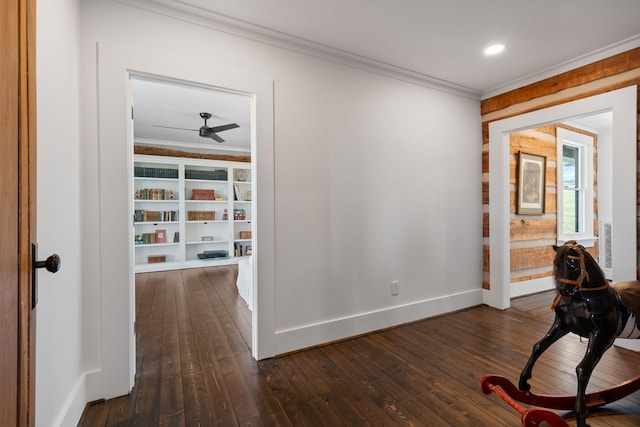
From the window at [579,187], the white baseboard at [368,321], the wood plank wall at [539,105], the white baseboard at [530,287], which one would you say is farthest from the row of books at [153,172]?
the window at [579,187]

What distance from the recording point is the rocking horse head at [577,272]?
4.93 ft

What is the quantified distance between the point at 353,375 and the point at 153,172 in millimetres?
5442

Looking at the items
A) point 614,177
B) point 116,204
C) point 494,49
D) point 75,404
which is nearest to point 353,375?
point 75,404

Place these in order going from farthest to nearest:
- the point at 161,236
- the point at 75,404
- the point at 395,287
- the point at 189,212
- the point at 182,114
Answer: the point at 189,212 → the point at 161,236 → the point at 182,114 → the point at 395,287 → the point at 75,404

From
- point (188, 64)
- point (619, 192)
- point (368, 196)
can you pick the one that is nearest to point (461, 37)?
point (368, 196)

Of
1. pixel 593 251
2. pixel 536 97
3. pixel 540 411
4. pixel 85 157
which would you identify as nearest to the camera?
pixel 540 411

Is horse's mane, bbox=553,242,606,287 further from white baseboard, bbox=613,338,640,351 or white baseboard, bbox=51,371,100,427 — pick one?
white baseboard, bbox=51,371,100,427

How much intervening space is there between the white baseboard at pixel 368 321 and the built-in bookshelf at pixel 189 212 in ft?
14.0

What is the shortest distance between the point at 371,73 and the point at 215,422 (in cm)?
297

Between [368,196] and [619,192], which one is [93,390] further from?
[619,192]

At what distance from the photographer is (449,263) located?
329 cm

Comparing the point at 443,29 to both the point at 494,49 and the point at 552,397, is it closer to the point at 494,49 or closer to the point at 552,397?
the point at 494,49

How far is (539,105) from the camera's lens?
3.01m

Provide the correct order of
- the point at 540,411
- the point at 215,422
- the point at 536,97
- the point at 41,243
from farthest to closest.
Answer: the point at 536,97 < the point at 215,422 < the point at 540,411 < the point at 41,243
